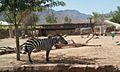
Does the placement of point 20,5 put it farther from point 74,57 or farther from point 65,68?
point 65,68

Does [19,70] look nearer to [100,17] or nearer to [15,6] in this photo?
[15,6]

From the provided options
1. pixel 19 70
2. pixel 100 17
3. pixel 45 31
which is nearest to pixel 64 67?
pixel 19 70

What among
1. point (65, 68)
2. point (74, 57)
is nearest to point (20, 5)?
point (74, 57)

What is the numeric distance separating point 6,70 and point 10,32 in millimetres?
51264

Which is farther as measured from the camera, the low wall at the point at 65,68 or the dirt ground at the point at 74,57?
the dirt ground at the point at 74,57

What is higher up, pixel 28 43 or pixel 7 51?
pixel 28 43

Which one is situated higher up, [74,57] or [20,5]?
[20,5]

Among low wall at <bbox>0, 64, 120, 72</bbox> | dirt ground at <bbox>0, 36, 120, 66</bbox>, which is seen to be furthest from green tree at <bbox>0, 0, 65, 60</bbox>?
low wall at <bbox>0, 64, 120, 72</bbox>

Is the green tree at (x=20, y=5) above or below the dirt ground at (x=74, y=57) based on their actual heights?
above

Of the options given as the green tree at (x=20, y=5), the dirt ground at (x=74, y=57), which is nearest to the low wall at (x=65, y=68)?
the dirt ground at (x=74, y=57)

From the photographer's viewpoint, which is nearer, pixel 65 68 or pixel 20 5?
pixel 65 68

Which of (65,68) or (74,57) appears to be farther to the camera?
(74,57)

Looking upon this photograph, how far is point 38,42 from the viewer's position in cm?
1747

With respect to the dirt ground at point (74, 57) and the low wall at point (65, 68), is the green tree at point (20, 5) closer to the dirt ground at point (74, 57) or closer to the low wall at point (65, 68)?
the dirt ground at point (74, 57)
